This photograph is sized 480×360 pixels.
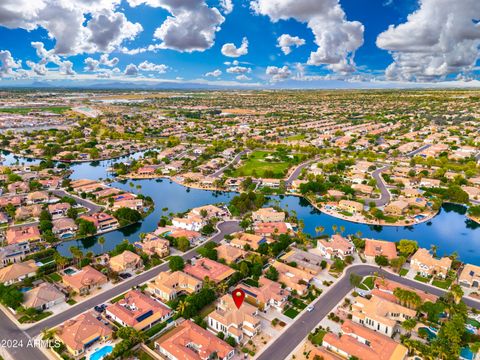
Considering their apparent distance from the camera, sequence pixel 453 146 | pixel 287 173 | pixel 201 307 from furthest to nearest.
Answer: pixel 453 146, pixel 287 173, pixel 201 307

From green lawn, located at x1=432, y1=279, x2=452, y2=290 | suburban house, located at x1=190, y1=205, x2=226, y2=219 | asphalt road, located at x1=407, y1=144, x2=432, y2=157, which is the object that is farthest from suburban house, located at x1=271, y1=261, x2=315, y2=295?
asphalt road, located at x1=407, y1=144, x2=432, y2=157

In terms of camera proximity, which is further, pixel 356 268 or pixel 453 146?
pixel 453 146

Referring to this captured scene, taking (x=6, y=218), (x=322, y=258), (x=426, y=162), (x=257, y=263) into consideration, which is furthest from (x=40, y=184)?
(x=426, y=162)

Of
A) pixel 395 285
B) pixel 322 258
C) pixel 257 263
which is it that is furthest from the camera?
pixel 322 258

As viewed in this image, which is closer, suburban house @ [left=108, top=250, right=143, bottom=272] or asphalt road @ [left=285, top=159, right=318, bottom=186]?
suburban house @ [left=108, top=250, right=143, bottom=272]

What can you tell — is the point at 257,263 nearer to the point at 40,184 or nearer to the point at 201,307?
the point at 201,307

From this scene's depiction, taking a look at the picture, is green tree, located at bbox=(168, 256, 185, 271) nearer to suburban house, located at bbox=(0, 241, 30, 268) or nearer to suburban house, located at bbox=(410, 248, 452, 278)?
suburban house, located at bbox=(0, 241, 30, 268)

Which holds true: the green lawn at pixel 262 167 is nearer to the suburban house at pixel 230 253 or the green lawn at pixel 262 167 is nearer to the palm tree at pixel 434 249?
the suburban house at pixel 230 253
